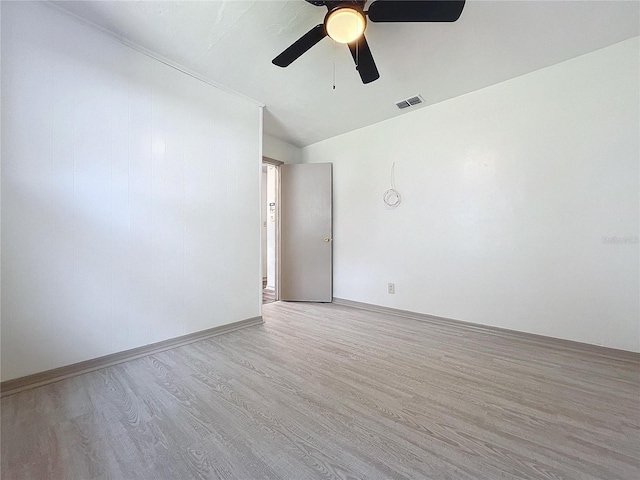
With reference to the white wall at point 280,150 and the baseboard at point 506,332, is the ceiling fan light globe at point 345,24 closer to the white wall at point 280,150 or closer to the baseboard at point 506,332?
the white wall at point 280,150

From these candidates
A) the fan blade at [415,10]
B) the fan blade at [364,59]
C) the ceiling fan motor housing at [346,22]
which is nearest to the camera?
the fan blade at [415,10]

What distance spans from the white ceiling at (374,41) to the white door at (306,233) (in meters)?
1.31

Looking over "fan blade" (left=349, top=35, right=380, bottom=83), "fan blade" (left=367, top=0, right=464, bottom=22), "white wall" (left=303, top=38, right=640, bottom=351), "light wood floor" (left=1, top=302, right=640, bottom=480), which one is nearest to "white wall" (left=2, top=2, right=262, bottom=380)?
"light wood floor" (left=1, top=302, right=640, bottom=480)

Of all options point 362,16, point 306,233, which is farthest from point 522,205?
point 306,233

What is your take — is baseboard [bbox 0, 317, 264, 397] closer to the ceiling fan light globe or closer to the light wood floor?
the light wood floor

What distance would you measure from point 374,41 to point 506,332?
2.95 m

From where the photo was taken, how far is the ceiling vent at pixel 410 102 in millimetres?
2918

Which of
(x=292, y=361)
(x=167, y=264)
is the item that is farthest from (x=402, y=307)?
(x=167, y=264)

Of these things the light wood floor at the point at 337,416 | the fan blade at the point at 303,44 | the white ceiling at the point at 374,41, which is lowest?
the light wood floor at the point at 337,416

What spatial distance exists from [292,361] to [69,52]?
282cm

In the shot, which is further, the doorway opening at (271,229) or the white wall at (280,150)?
the doorway opening at (271,229)

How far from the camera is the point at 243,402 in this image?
1539 mm

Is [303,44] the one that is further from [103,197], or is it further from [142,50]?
[103,197]

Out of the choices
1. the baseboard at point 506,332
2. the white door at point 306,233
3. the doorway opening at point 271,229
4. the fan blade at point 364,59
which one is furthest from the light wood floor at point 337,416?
the fan blade at point 364,59
